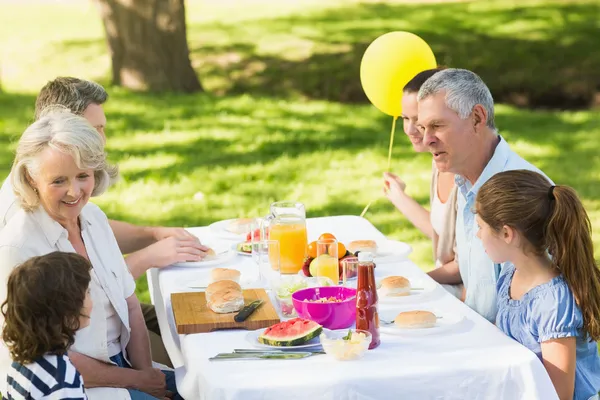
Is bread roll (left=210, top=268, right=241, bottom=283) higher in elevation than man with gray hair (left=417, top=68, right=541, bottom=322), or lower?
lower

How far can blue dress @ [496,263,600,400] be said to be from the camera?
124 inches

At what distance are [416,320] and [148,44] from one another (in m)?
9.12

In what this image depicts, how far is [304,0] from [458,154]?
14.3 metres

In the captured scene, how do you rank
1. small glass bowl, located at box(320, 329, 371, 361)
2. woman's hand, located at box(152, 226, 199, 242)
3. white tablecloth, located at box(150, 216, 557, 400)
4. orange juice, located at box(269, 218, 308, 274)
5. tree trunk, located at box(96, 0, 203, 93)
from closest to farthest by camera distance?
white tablecloth, located at box(150, 216, 557, 400) → small glass bowl, located at box(320, 329, 371, 361) → orange juice, located at box(269, 218, 308, 274) → woman's hand, located at box(152, 226, 199, 242) → tree trunk, located at box(96, 0, 203, 93)

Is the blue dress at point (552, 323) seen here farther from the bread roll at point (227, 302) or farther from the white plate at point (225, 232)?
the white plate at point (225, 232)

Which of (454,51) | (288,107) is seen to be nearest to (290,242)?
(288,107)

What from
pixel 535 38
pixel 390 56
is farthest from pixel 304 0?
pixel 390 56

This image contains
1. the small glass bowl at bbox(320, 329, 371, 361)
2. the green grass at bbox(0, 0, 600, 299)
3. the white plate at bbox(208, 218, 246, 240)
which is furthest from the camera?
the green grass at bbox(0, 0, 600, 299)

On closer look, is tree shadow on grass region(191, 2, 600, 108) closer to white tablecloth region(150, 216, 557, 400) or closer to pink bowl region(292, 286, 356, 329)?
pink bowl region(292, 286, 356, 329)

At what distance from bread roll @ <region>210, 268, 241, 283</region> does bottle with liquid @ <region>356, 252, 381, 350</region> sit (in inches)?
33.8

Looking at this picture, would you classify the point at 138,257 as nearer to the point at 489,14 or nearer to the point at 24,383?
the point at 24,383

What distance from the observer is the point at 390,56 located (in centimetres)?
516

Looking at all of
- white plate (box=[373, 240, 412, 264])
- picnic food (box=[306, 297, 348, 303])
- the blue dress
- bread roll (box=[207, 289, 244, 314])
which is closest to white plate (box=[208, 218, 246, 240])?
white plate (box=[373, 240, 412, 264])

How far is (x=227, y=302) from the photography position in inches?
133
